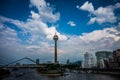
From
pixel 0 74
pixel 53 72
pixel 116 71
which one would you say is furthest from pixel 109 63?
pixel 0 74

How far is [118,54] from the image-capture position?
7274 inches

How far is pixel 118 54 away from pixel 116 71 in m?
34.2

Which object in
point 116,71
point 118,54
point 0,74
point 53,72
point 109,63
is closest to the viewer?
point 0,74

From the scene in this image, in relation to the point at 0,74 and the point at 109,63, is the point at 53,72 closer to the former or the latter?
the point at 0,74

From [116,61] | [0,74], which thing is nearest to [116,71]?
[116,61]

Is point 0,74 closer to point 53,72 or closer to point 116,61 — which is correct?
point 53,72

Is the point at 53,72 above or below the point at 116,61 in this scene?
below

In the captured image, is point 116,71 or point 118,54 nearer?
point 116,71

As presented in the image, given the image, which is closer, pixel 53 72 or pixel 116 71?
pixel 53 72

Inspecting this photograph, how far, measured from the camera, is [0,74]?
11025 centimetres

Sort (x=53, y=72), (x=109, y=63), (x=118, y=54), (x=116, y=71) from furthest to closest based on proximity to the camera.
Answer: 1. (x=109, y=63)
2. (x=118, y=54)
3. (x=116, y=71)
4. (x=53, y=72)

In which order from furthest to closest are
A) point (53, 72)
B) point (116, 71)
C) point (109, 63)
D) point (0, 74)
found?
point (109, 63)
point (116, 71)
point (53, 72)
point (0, 74)

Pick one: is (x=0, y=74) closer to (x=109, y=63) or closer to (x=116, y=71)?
(x=116, y=71)

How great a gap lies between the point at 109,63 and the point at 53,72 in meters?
87.0
